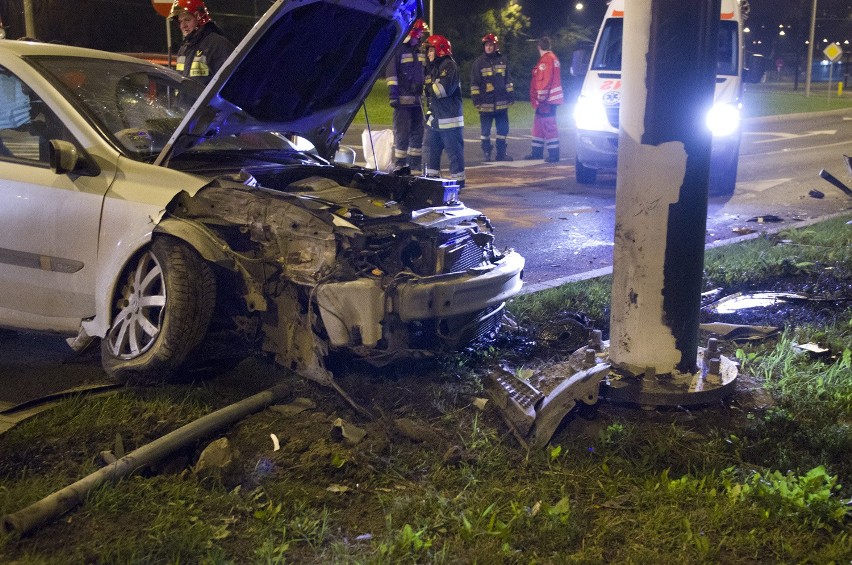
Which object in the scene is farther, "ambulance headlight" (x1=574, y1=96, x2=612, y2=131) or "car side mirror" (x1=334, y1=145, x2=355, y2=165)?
"ambulance headlight" (x1=574, y1=96, x2=612, y2=131)

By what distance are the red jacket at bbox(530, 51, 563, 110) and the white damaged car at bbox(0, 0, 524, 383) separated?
10829mm

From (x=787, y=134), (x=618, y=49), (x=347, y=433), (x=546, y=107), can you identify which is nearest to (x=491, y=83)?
(x=546, y=107)

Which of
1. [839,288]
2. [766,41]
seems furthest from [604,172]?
[766,41]

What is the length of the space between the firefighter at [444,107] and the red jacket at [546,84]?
4299 millimetres

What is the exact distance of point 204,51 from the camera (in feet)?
24.5

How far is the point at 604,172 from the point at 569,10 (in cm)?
3052

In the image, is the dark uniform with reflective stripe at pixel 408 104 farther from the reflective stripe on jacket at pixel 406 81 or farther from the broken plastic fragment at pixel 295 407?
the broken plastic fragment at pixel 295 407

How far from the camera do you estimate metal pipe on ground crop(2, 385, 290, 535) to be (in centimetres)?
290

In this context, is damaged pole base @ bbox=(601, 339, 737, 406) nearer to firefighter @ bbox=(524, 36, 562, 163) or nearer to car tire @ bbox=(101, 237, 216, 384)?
car tire @ bbox=(101, 237, 216, 384)

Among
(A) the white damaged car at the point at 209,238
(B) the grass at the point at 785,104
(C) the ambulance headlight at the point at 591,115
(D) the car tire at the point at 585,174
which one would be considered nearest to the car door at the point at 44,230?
(A) the white damaged car at the point at 209,238

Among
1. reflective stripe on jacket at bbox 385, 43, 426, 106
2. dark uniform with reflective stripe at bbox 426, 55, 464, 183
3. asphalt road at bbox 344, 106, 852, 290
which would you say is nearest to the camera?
asphalt road at bbox 344, 106, 852, 290

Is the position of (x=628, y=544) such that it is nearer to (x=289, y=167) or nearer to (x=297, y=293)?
(x=297, y=293)

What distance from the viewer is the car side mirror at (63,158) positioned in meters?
4.21

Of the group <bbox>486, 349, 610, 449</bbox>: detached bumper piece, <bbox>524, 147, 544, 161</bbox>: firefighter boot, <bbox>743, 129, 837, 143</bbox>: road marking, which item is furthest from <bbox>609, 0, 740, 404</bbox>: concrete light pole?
<bbox>743, 129, 837, 143</bbox>: road marking
